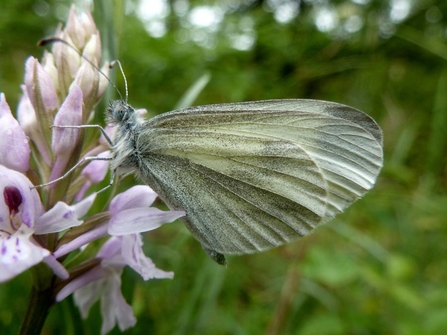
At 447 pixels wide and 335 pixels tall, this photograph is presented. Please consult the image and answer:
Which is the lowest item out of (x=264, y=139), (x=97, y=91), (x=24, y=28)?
(x=97, y=91)

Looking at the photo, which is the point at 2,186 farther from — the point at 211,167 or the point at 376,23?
the point at 376,23

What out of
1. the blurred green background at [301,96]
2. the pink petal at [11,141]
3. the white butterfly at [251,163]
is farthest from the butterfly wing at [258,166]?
the blurred green background at [301,96]

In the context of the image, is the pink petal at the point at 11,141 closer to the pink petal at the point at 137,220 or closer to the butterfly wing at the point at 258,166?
the pink petal at the point at 137,220

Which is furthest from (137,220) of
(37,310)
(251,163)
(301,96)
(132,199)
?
(301,96)

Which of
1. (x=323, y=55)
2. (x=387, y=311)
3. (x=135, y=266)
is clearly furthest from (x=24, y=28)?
(x=387, y=311)

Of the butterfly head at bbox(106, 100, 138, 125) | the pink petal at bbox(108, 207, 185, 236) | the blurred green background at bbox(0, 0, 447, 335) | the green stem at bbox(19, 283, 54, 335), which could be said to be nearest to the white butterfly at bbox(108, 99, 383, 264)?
the butterfly head at bbox(106, 100, 138, 125)

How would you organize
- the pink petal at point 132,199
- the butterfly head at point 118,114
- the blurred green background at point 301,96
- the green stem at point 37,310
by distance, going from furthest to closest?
the blurred green background at point 301,96
the butterfly head at point 118,114
the pink petal at point 132,199
the green stem at point 37,310
